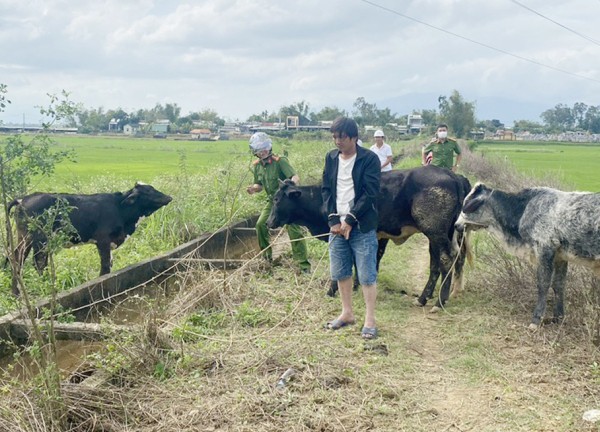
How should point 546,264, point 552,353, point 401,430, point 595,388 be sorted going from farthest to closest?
point 546,264, point 552,353, point 595,388, point 401,430

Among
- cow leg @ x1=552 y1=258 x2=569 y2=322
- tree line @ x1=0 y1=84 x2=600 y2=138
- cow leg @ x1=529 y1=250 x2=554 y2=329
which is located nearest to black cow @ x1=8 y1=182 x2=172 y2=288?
cow leg @ x1=529 y1=250 x2=554 y2=329

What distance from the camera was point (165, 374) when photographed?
4.95 meters

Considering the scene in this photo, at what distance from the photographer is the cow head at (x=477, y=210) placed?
7.07 metres

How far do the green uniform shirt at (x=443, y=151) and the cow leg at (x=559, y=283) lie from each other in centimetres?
639

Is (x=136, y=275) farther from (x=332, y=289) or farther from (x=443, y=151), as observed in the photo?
(x=443, y=151)

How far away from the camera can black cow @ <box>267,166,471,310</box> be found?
7.53 meters

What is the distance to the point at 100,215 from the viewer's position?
8.28 m

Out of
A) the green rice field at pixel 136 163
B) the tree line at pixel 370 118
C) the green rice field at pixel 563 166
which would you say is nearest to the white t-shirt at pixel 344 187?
the green rice field at pixel 136 163

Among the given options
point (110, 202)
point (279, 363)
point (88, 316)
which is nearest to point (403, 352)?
point (279, 363)

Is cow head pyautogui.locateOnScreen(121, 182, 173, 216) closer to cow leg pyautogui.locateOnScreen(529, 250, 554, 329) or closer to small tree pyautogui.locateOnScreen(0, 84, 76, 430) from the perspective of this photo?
small tree pyautogui.locateOnScreen(0, 84, 76, 430)

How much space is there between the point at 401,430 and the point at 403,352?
5.00 feet

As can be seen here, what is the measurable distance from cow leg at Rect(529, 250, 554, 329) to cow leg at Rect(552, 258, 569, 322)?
159 millimetres

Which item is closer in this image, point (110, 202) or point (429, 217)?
Result: point (429, 217)

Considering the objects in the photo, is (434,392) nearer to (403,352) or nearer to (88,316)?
(403,352)
